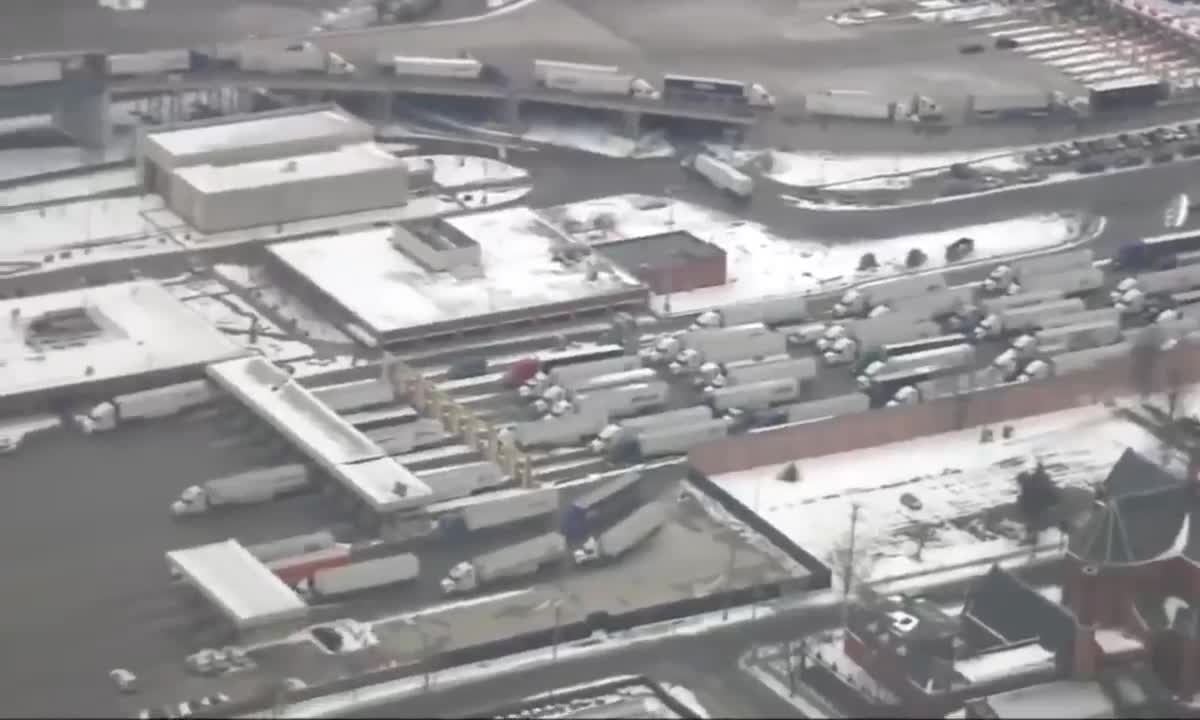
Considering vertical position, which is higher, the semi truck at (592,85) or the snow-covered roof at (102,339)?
the semi truck at (592,85)

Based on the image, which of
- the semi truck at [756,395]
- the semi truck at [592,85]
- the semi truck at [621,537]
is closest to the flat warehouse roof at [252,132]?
the semi truck at [592,85]

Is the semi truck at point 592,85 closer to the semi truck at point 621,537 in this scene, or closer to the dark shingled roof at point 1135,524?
the semi truck at point 621,537

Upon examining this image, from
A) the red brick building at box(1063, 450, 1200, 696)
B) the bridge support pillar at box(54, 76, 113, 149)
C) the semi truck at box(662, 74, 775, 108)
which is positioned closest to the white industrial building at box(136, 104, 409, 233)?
the bridge support pillar at box(54, 76, 113, 149)

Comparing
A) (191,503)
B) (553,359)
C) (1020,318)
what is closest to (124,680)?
(191,503)

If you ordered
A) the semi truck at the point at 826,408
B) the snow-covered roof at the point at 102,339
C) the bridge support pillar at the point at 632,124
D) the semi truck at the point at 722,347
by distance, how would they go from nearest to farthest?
the semi truck at the point at 826,408
the snow-covered roof at the point at 102,339
the semi truck at the point at 722,347
the bridge support pillar at the point at 632,124

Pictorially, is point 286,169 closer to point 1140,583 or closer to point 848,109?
point 848,109

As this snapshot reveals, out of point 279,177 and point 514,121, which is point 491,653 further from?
point 514,121
